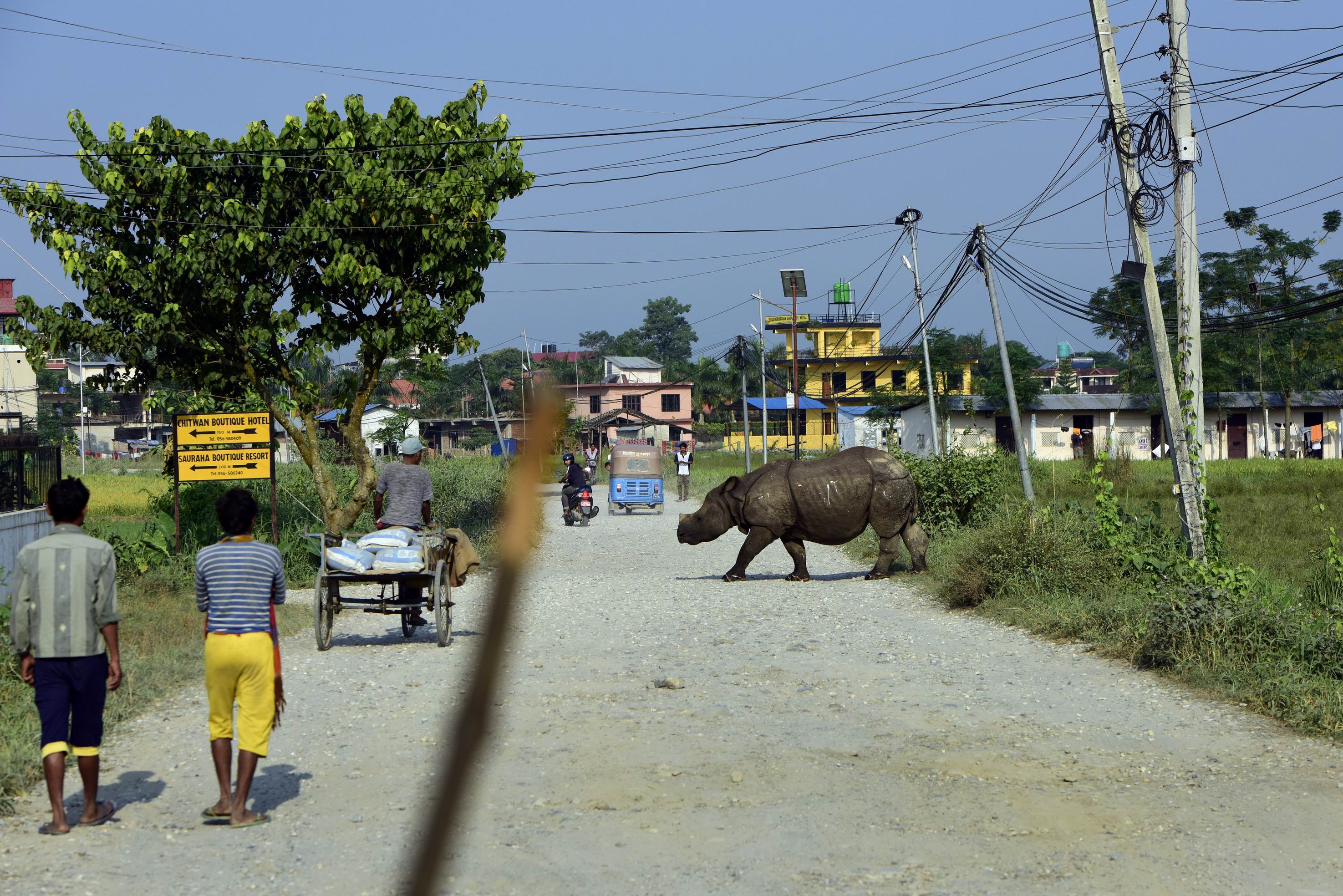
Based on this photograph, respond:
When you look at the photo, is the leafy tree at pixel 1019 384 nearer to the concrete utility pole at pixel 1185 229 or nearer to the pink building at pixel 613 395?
the concrete utility pole at pixel 1185 229

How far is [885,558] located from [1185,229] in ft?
19.1

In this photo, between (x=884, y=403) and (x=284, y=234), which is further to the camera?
(x=884, y=403)

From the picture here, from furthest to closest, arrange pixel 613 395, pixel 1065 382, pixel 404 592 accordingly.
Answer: pixel 1065 382 < pixel 404 592 < pixel 613 395

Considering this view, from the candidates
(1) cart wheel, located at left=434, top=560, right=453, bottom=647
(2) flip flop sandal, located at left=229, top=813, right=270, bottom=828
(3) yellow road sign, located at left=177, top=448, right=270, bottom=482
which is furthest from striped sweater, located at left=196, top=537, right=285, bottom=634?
(3) yellow road sign, located at left=177, top=448, right=270, bottom=482

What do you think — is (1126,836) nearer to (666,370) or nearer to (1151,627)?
(1151,627)

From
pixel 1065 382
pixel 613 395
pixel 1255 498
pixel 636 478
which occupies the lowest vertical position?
pixel 1255 498

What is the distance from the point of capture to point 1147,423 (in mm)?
51469

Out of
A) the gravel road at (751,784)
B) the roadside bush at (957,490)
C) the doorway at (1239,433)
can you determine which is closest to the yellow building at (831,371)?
the doorway at (1239,433)

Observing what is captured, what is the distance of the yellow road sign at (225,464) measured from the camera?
14648mm

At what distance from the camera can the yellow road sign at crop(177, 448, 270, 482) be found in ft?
48.1

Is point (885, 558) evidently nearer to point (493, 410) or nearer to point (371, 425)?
point (493, 410)

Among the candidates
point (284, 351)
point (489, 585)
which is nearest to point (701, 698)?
point (489, 585)

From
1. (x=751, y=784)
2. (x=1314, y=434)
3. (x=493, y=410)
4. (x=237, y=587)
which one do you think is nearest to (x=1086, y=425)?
(x=1314, y=434)

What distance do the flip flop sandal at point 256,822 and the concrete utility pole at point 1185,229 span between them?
329 inches
